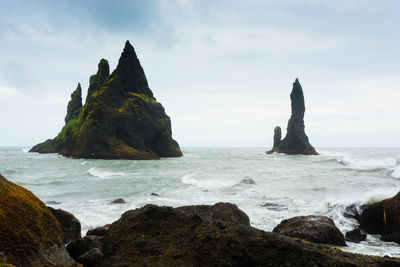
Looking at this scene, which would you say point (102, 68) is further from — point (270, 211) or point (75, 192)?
point (270, 211)

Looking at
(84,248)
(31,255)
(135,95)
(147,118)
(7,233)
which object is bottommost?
(84,248)

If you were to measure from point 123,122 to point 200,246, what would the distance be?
62694 millimetres

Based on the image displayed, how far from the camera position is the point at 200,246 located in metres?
3.83

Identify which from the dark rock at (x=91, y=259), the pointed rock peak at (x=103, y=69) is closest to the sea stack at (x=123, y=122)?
the pointed rock peak at (x=103, y=69)

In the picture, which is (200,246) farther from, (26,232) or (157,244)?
(26,232)

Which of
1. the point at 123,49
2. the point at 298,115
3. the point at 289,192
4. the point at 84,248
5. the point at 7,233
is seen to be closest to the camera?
the point at 7,233

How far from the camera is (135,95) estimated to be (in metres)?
71.1

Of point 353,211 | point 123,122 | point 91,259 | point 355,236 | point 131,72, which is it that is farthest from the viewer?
point 131,72

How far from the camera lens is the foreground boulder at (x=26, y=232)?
3492 mm

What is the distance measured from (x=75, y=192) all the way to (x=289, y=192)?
43.7ft

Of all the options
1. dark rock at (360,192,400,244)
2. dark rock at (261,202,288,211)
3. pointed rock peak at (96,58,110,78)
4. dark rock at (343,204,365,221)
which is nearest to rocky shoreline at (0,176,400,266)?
dark rock at (360,192,400,244)

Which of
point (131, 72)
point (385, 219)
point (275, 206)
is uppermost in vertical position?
point (131, 72)

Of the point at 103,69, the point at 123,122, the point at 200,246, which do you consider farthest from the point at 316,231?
the point at 103,69

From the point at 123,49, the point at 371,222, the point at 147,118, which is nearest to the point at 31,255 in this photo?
the point at 371,222
